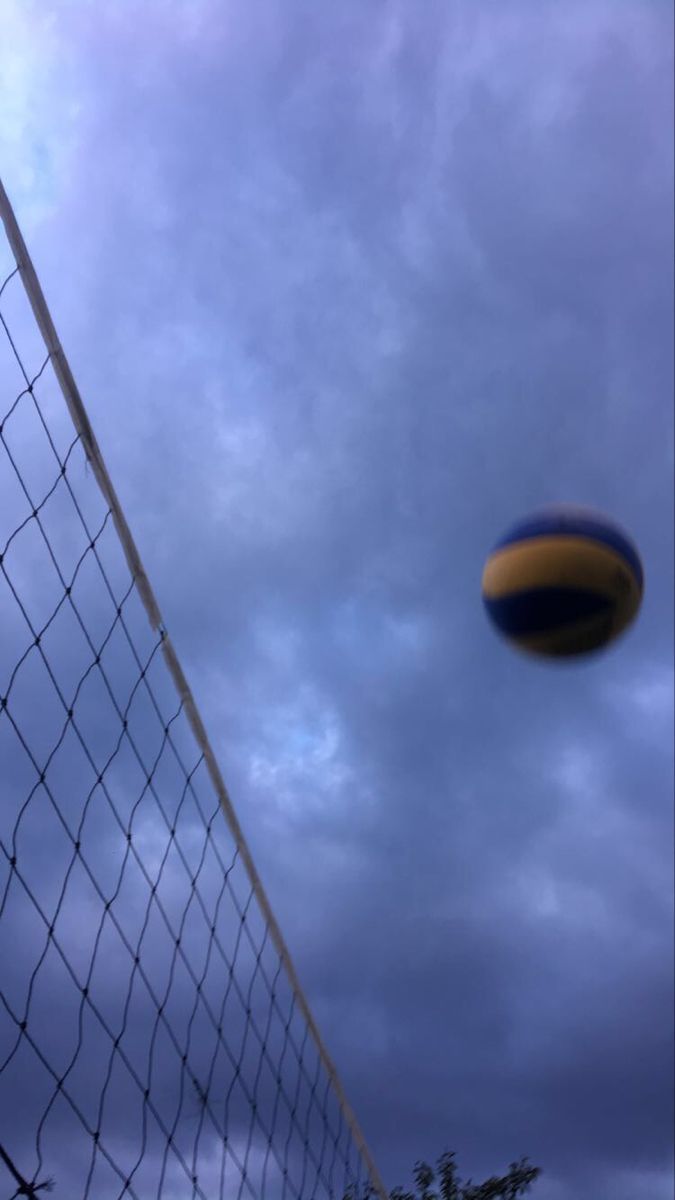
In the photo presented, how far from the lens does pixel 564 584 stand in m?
4.43

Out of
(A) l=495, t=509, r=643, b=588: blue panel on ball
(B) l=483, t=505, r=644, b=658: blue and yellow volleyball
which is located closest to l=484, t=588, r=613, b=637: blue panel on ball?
(B) l=483, t=505, r=644, b=658: blue and yellow volleyball

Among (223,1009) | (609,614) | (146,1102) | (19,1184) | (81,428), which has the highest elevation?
(81,428)

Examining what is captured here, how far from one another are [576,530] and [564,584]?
0.24 metres

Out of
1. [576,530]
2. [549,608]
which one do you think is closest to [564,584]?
[549,608]

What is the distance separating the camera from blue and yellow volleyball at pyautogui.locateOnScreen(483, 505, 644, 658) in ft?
14.6

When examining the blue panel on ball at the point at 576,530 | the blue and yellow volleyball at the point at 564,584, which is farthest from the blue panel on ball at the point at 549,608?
the blue panel on ball at the point at 576,530

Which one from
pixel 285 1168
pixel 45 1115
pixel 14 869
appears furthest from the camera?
pixel 285 1168

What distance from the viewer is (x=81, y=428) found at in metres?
5.14

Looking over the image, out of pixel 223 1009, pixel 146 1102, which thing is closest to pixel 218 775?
pixel 223 1009

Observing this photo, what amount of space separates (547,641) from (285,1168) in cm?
282

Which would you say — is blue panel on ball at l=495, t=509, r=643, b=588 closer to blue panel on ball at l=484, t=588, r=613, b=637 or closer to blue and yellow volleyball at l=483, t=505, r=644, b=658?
blue and yellow volleyball at l=483, t=505, r=644, b=658

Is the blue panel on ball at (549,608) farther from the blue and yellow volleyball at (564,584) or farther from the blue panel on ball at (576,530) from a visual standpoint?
the blue panel on ball at (576,530)

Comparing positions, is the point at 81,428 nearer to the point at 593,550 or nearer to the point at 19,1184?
the point at 593,550

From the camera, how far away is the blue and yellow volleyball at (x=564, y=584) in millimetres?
4449
